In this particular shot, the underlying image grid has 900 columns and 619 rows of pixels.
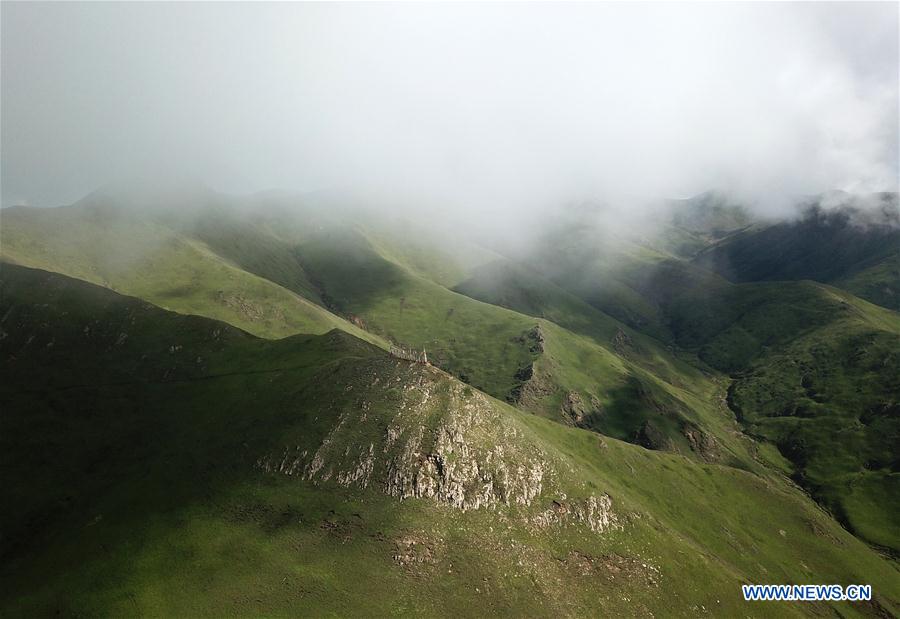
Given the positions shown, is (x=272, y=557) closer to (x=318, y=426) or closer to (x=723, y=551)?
(x=318, y=426)

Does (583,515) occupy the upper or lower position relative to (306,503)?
upper

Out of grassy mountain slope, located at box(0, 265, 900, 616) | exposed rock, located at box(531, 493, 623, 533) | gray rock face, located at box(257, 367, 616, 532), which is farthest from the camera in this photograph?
exposed rock, located at box(531, 493, 623, 533)

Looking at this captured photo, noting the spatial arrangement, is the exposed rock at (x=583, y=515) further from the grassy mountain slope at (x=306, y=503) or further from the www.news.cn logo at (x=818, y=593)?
the www.news.cn logo at (x=818, y=593)

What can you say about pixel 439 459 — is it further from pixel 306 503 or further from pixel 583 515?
pixel 583 515

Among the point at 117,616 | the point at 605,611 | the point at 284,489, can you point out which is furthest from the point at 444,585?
the point at 117,616

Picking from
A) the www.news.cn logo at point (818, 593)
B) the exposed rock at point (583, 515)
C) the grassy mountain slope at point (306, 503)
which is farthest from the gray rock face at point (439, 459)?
the www.news.cn logo at point (818, 593)

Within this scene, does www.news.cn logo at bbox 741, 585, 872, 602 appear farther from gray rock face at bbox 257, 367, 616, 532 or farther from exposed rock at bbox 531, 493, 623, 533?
gray rock face at bbox 257, 367, 616, 532

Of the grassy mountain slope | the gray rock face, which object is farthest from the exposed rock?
the grassy mountain slope

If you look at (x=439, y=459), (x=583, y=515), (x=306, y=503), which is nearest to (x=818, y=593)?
(x=583, y=515)
